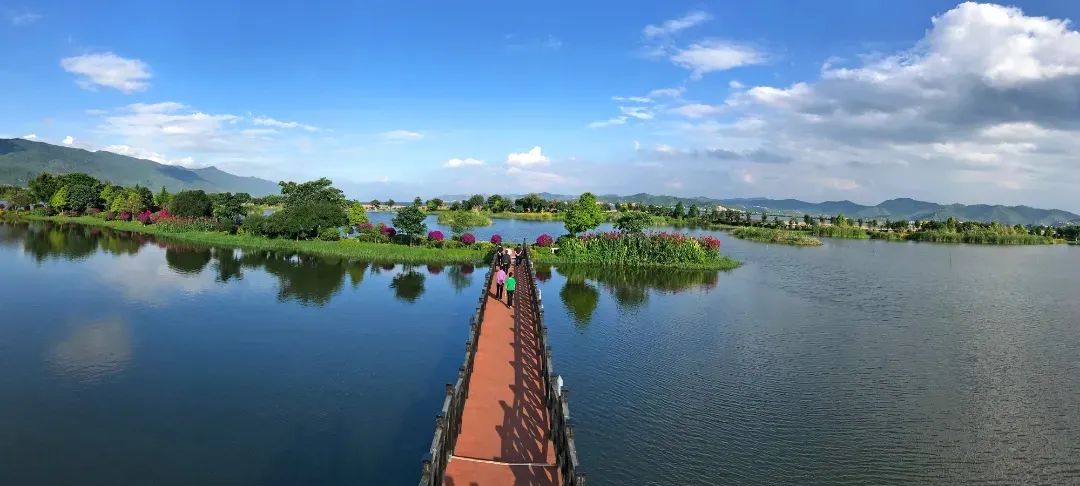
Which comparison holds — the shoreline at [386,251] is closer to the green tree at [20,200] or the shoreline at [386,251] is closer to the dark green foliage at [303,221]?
the dark green foliage at [303,221]

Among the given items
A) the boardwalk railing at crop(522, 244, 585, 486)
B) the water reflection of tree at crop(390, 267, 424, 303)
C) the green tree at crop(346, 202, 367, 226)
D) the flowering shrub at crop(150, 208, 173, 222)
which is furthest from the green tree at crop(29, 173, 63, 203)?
the boardwalk railing at crop(522, 244, 585, 486)

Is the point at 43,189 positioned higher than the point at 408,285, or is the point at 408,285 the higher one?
the point at 43,189

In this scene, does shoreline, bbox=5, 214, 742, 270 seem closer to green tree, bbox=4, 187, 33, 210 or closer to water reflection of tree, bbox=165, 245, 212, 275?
water reflection of tree, bbox=165, 245, 212, 275

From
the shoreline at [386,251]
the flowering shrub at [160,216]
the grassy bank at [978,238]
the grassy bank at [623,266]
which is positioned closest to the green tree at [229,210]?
the shoreline at [386,251]

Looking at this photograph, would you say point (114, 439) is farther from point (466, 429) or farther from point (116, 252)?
point (116, 252)

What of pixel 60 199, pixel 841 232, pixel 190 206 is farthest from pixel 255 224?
pixel 841 232

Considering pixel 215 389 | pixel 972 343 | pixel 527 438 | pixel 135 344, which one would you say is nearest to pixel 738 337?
pixel 972 343

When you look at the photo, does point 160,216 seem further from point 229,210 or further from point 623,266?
point 623,266
